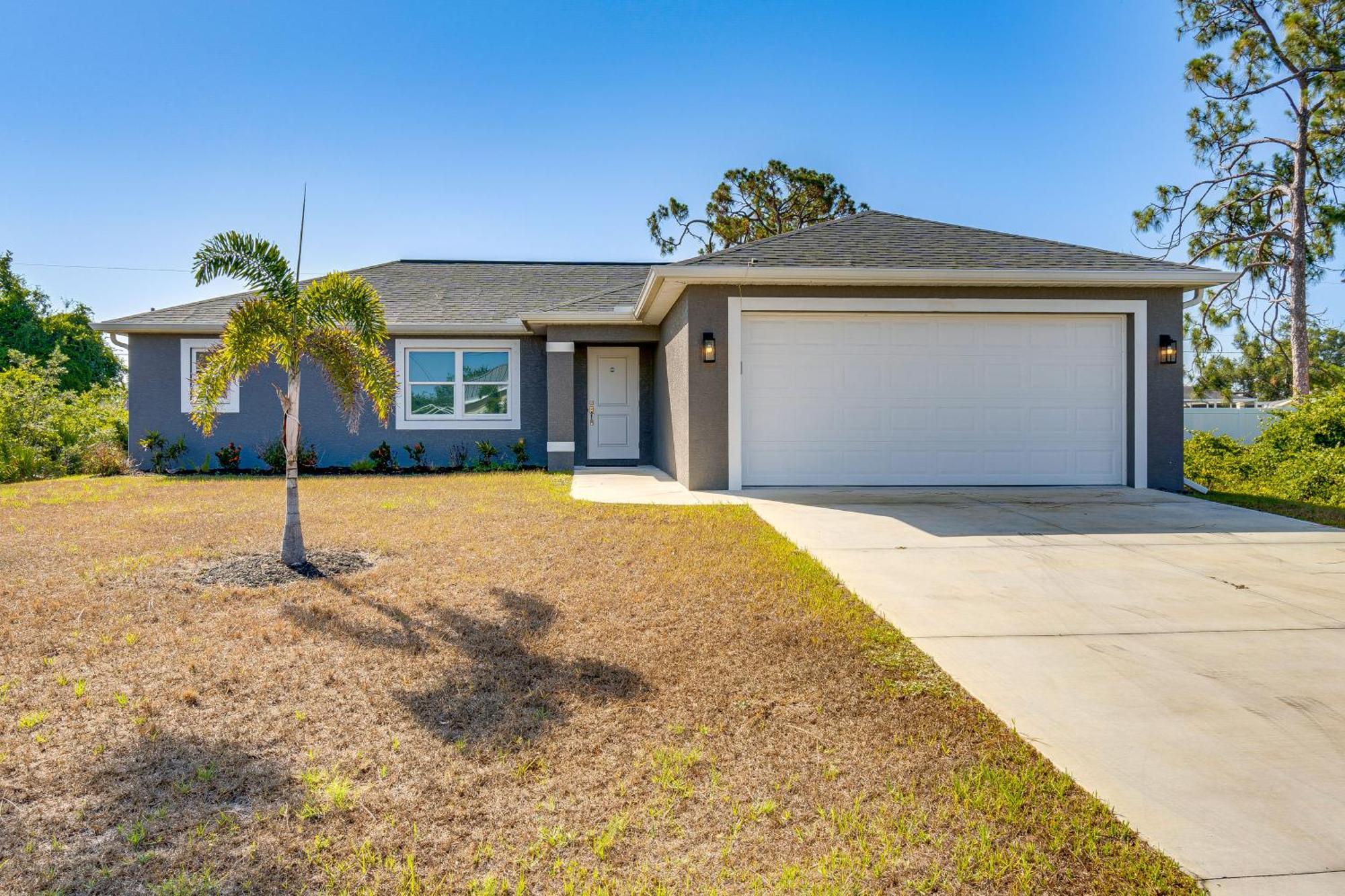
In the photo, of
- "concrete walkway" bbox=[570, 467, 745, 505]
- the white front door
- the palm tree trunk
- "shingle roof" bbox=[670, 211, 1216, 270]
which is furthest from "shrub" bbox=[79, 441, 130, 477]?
"shingle roof" bbox=[670, 211, 1216, 270]

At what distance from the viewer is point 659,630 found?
13.2 ft

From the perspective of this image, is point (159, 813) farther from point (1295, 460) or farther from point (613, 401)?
point (1295, 460)

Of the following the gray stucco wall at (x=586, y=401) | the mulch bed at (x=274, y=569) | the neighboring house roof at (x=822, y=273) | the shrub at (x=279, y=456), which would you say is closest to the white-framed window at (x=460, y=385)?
the neighboring house roof at (x=822, y=273)

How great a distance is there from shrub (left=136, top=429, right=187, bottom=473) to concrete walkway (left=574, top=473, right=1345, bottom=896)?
11.8 m

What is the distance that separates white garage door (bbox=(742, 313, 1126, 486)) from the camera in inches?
391

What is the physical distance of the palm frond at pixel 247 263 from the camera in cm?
527

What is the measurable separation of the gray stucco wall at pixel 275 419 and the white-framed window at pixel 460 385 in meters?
0.15

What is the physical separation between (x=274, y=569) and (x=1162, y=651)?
5618mm

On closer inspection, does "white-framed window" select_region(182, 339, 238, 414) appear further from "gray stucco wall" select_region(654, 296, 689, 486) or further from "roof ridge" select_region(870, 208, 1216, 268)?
"roof ridge" select_region(870, 208, 1216, 268)

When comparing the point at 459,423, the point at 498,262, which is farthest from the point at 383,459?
the point at 498,262

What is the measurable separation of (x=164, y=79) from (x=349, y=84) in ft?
11.6

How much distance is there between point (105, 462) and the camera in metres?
13.4

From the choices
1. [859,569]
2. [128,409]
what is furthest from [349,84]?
[859,569]

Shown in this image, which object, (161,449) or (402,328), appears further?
(161,449)
